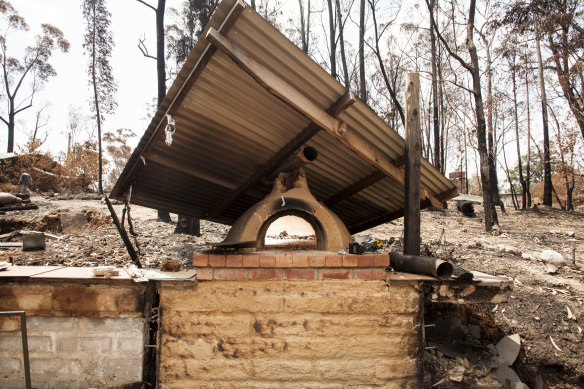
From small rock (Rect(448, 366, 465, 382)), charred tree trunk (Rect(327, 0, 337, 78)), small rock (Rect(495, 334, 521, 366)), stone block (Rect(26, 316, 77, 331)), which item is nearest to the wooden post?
small rock (Rect(448, 366, 465, 382))

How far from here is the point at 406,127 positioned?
143 inches

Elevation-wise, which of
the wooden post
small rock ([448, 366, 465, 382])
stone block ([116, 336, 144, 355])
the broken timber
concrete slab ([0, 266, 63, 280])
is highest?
the broken timber

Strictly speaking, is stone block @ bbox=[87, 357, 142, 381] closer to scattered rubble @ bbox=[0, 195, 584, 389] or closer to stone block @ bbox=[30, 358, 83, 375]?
stone block @ bbox=[30, 358, 83, 375]

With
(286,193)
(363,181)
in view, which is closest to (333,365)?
(286,193)

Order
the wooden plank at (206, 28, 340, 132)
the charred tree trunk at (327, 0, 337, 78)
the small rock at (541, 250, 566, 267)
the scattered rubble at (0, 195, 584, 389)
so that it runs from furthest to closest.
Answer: the charred tree trunk at (327, 0, 337, 78) → the small rock at (541, 250, 566, 267) → the scattered rubble at (0, 195, 584, 389) → the wooden plank at (206, 28, 340, 132)

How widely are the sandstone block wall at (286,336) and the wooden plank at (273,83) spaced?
157 cm

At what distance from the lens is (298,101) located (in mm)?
2822

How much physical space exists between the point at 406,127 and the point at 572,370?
132 inches

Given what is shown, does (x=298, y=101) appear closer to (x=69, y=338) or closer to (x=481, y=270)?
(x=69, y=338)

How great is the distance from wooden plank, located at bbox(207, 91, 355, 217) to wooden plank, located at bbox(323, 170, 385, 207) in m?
1.15

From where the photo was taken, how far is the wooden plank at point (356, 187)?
4.05m

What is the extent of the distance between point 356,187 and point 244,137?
6.03ft

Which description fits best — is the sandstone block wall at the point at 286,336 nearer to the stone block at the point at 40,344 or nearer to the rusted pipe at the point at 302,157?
the stone block at the point at 40,344

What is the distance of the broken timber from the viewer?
2447 millimetres
